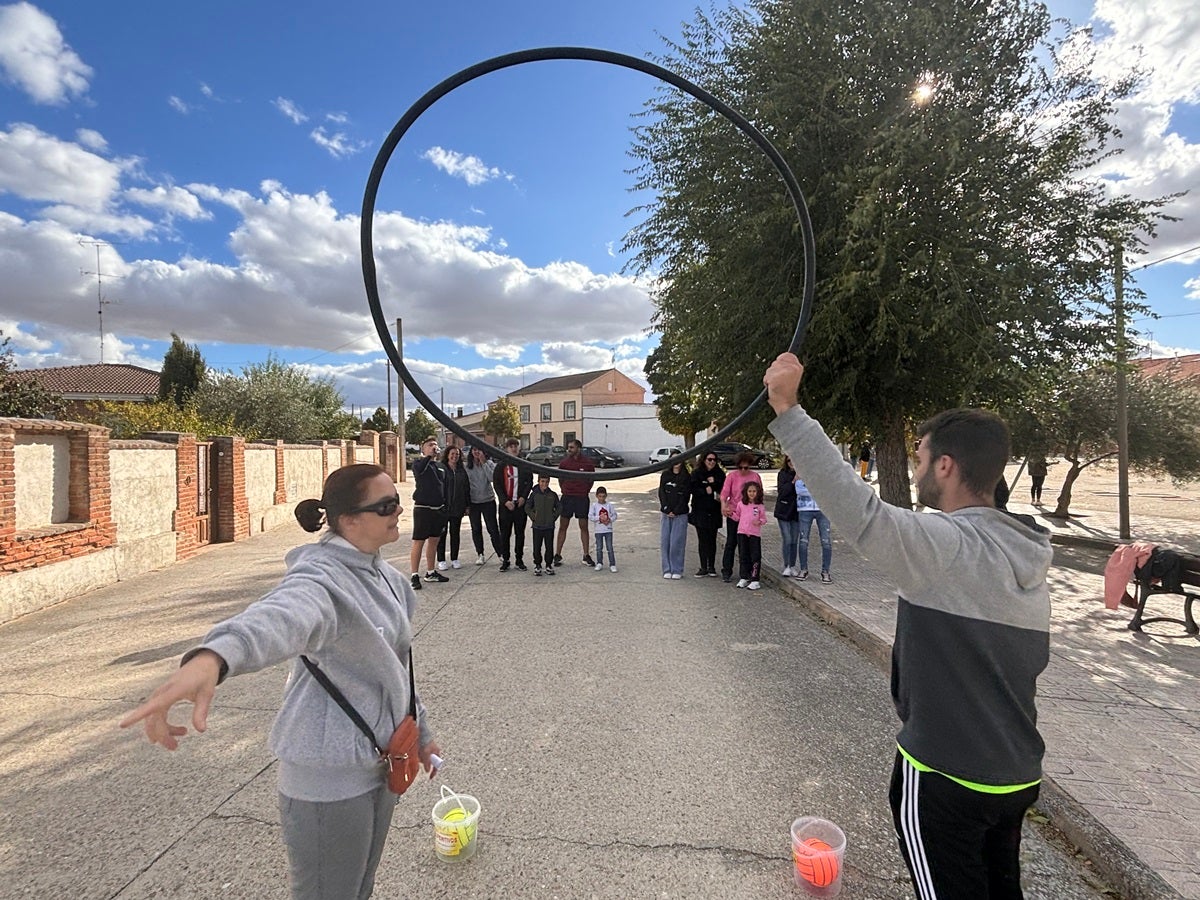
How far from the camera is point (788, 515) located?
28.3 feet

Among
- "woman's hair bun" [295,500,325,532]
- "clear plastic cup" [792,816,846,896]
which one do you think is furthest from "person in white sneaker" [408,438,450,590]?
"clear plastic cup" [792,816,846,896]

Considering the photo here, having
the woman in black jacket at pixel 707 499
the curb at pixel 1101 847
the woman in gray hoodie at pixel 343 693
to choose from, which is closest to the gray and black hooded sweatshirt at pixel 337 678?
the woman in gray hoodie at pixel 343 693

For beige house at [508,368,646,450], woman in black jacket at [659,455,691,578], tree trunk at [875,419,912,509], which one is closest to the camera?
woman in black jacket at [659,455,691,578]

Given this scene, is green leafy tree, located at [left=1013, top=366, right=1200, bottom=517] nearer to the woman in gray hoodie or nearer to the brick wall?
the woman in gray hoodie

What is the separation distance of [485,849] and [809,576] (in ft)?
21.7

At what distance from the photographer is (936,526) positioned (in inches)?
69.7

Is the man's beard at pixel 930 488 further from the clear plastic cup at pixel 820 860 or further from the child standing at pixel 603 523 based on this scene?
the child standing at pixel 603 523

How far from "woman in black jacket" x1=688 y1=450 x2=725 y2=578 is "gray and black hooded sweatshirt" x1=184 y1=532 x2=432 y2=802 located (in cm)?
734

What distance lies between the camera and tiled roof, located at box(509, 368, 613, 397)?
58.7 meters

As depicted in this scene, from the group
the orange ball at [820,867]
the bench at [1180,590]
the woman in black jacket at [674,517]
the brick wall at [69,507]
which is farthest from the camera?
the woman in black jacket at [674,517]

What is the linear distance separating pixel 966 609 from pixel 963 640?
0.09m

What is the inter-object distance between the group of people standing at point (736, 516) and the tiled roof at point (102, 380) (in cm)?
4567

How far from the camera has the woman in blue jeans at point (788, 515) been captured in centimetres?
848

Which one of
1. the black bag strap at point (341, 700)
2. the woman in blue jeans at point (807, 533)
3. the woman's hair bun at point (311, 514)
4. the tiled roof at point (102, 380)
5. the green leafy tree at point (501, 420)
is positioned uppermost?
the tiled roof at point (102, 380)
